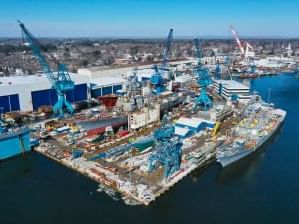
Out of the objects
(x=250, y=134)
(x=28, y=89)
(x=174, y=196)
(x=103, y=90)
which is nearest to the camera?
(x=174, y=196)

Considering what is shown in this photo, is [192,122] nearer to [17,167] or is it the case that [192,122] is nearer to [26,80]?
[17,167]

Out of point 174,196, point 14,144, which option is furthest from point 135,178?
point 14,144

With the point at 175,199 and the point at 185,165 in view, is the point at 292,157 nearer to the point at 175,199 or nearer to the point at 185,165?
the point at 185,165

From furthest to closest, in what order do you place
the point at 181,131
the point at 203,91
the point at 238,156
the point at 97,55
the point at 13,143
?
the point at 97,55, the point at 203,91, the point at 181,131, the point at 13,143, the point at 238,156

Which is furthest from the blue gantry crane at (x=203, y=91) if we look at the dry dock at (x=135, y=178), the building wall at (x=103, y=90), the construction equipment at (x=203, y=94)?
the building wall at (x=103, y=90)

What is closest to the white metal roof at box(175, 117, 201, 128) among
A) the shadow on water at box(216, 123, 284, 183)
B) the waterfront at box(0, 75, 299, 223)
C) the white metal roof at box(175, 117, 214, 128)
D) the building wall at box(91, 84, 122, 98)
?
the white metal roof at box(175, 117, 214, 128)

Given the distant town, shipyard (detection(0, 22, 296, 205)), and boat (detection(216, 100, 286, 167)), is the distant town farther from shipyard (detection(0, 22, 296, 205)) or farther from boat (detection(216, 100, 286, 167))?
boat (detection(216, 100, 286, 167))
